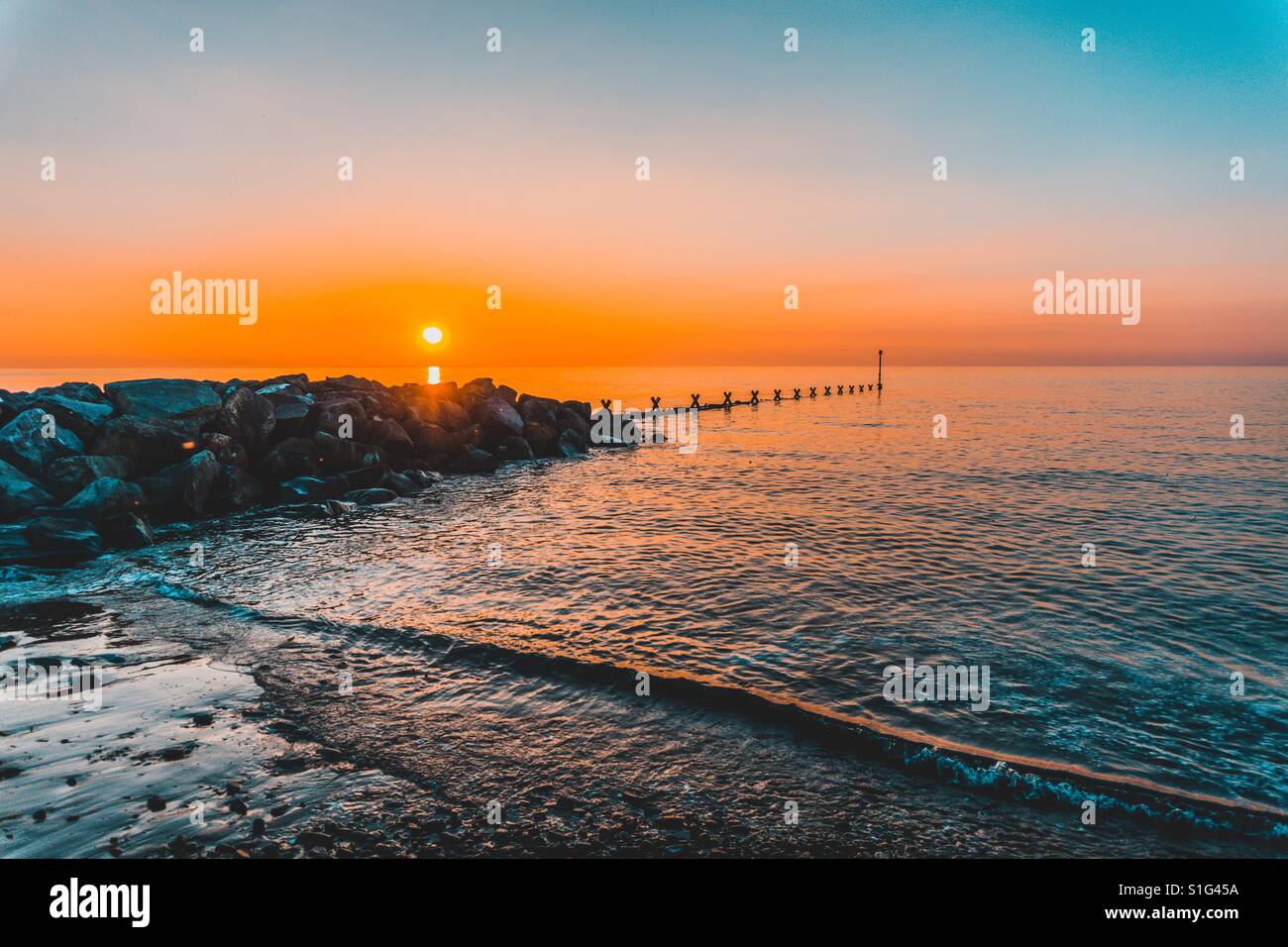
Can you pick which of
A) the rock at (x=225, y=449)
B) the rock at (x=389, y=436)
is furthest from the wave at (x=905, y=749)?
the rock at (x=389, y=436)

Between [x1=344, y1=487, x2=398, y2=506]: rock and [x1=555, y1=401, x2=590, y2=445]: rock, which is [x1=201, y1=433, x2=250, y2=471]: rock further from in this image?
[x1=555, y1=401, x2=590, y2=445]: rock

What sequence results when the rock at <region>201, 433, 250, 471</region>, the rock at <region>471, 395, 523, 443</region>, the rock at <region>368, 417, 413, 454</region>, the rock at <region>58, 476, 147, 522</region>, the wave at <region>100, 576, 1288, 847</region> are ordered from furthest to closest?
the rock at <region>471, 395, 523, 443</region> < the rock at <region>368, 417, 413, 454</region> < the rock at <region>201, 433, 250, 471</region> < the rock at <region>58, 476, 147, 522</region> < the wave at <region>100, 576, 1288, 847</region>

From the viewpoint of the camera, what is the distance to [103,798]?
596 cm

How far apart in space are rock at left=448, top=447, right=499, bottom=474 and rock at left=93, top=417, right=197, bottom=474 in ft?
38.4

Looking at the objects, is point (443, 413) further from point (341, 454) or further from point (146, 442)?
point (146, 442)

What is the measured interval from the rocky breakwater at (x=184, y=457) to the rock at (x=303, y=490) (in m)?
0.04

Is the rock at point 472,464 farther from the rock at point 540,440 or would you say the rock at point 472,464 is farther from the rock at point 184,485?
the rock at point 184,485

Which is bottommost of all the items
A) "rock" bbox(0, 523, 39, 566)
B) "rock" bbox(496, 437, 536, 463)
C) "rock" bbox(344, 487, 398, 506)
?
"rock" bbox(0, 523, 39, 566)

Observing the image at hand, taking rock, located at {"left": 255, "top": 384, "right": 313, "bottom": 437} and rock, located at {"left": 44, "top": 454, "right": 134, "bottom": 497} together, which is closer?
rock, located at {"left": 44, "top": 454, "right": 134, "bottom": 497}

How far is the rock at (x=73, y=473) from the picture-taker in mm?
18453

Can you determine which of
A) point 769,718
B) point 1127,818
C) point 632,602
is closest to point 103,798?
point 769,718

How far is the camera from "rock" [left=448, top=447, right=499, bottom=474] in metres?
31.7

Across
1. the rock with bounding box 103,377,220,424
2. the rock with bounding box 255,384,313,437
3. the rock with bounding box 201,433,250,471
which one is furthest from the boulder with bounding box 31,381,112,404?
the rock with bounding box 255,384,313,437

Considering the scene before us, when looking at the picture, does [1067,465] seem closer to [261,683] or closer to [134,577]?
[261,683]
